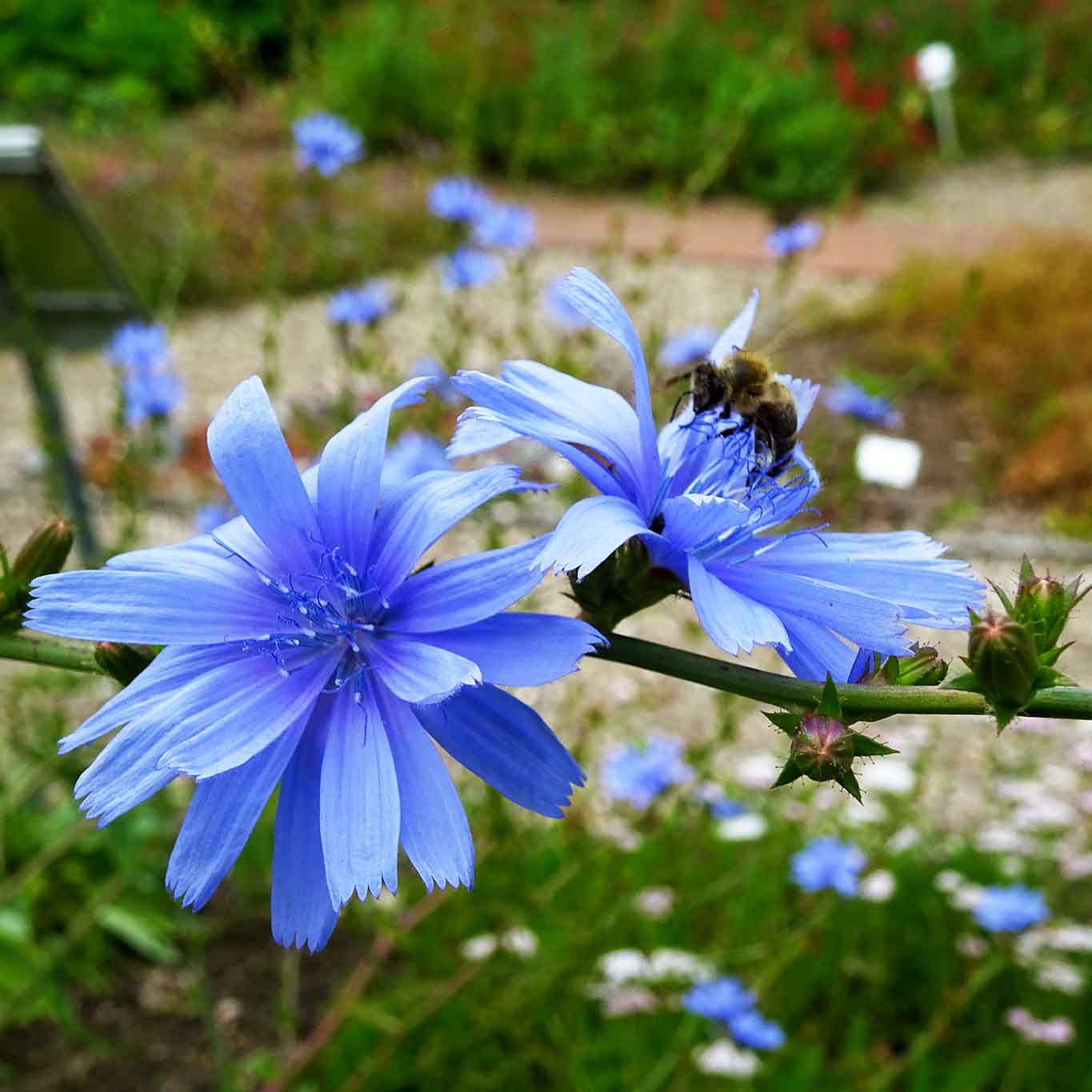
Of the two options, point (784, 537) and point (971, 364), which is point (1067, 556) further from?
point (784, 537)

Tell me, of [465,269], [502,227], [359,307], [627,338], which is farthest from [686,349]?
[627,338]

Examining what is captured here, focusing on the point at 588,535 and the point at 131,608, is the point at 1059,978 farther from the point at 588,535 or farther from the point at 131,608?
the point at 131,608

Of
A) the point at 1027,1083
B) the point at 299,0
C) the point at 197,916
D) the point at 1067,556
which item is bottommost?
the point at 1067,556

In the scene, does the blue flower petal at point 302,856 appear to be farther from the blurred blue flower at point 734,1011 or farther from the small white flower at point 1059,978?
the small white flower at point 1059,978

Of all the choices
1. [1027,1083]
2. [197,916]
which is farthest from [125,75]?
[1027,1083]

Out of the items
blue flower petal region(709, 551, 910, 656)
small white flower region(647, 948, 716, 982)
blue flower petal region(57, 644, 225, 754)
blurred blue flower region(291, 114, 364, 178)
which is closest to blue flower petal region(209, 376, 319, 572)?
blue flower petal region(57, 644, 225, 754)

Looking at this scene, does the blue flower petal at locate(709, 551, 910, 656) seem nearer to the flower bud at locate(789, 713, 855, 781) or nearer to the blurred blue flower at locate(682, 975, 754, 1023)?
the flower bud at locate(789, 713, 855, 781)
